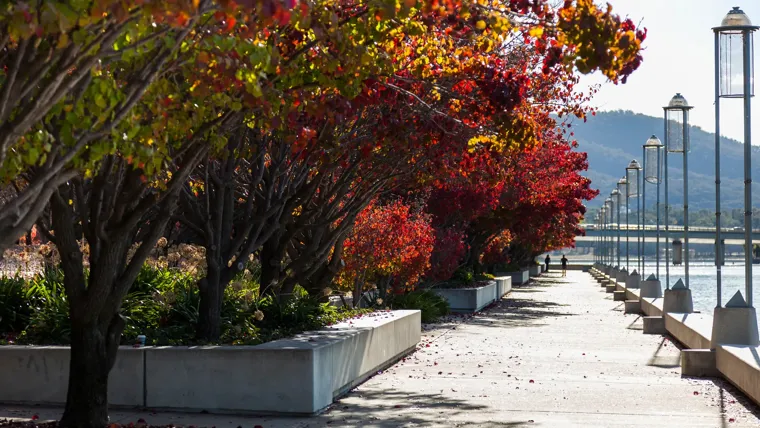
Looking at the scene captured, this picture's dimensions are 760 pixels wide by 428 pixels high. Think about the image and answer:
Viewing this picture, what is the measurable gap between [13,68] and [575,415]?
7778 mm

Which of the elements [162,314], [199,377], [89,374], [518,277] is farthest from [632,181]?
[89,374]

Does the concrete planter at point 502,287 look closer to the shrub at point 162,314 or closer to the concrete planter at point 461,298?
the concrete planter at point 461,298

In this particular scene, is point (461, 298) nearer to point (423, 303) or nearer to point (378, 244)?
point (423, 303)

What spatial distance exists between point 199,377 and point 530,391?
4.33 meters

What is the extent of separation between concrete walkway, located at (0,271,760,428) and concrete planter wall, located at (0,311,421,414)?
Result: 287 mm

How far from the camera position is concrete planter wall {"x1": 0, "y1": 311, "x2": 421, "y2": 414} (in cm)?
1171

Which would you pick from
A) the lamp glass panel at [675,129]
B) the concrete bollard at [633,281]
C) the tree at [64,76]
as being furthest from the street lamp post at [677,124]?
the tree at [64,76]

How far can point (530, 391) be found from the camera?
45.3 ft

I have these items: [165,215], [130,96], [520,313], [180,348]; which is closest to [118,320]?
[165,215]

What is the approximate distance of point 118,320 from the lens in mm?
10203

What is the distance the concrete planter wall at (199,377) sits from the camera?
11.7 meters

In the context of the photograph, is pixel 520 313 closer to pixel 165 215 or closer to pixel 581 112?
pixel 581 112

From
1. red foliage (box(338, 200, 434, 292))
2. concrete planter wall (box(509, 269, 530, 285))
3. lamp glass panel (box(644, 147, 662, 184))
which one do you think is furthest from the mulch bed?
concrete planter wall (box(509, 269, 530, 285))

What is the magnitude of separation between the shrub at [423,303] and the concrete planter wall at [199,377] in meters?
13.1
